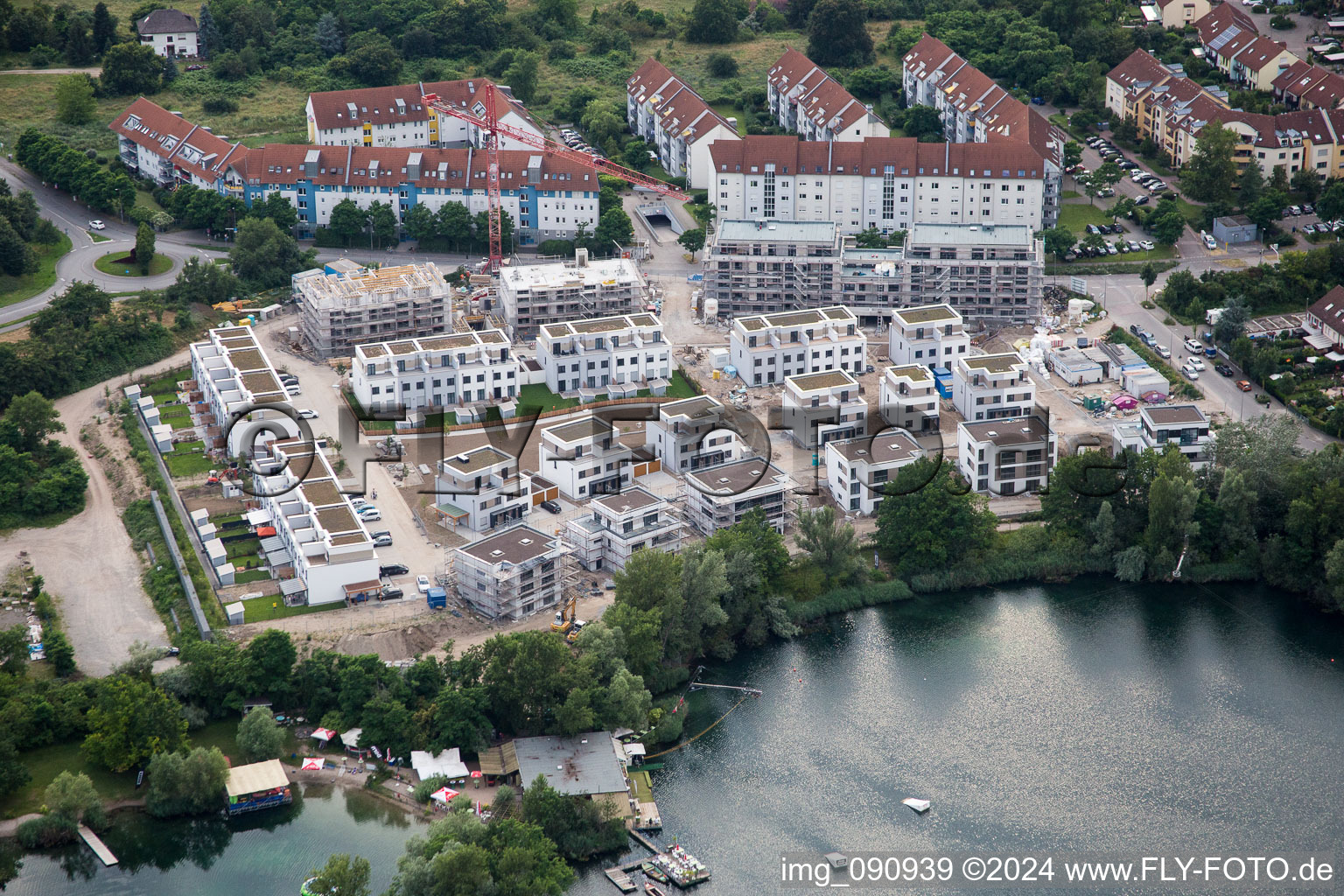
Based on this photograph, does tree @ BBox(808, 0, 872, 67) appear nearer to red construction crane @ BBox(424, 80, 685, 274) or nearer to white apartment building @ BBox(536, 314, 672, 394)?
red construction crane @ BBox(424, 80, 685, 274)

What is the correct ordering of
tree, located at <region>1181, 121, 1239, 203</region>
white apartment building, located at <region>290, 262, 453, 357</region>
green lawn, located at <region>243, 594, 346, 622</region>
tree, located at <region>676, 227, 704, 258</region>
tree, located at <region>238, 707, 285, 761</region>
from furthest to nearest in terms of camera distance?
tree, located at <region>1181, 121, 1239, 203</region> → tree, located at <region>676, 227, 704, 258</region> → white apartment building, located at <region>290, 262, 453, 357</region> → green lawn, located at <region>243, 594, 346, 622</region> → tree, located at <region>238, 707, 285, 761</region>

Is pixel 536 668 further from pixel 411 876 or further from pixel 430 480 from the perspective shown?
pixel 430 480

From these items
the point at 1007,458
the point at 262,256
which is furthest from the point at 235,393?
the point at 1007,458

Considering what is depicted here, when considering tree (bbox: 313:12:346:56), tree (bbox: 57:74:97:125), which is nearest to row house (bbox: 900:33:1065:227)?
tree (bbox: 313:12:346:56)

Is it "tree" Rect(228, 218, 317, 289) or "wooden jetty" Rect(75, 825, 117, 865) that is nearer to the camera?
"wooden jetty" Rect(75, 825, 117, 865)

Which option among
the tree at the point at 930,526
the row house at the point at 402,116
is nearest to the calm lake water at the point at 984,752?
the tree at the point at 930,526

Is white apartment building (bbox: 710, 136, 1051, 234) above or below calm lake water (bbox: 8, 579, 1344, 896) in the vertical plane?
above

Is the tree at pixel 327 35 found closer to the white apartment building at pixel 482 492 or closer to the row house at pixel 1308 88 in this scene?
the white apartment building at pixel 482 492
